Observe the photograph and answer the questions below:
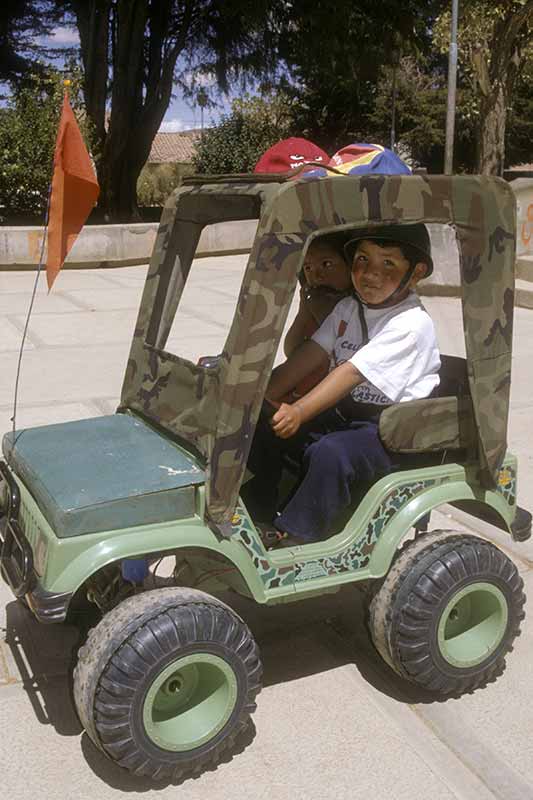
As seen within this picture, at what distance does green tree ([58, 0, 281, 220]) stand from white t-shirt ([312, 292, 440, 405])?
16791 mm

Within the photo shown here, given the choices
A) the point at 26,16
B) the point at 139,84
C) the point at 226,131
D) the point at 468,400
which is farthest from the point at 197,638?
the point at 226,131

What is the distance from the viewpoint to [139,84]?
2006cm

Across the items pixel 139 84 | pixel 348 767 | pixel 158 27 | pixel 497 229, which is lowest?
pixel 348 767

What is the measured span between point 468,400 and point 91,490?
4.17 ft

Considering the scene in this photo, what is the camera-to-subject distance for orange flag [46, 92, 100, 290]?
2730mm

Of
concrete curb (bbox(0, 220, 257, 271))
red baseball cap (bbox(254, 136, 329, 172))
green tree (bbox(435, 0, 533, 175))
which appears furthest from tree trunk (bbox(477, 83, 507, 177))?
red baseball cap (bbox(254, 136, 329, 172))

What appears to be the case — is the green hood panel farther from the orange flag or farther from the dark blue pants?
the orange flag

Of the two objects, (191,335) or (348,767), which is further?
(191,335)

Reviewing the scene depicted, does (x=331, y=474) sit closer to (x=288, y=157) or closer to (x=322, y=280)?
(x=322, y=280)

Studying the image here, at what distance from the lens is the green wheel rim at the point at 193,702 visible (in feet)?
7.97

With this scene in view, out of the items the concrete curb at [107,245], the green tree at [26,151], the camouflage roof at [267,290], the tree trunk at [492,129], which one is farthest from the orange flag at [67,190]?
the tree trunk at [492,129]

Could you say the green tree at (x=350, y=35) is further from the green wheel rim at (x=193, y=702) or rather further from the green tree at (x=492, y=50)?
the green wheel rim at (x=193, y=702)

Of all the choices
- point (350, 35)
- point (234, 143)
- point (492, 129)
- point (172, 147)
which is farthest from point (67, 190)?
point (172, 147)

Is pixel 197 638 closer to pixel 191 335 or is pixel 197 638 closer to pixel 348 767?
pixel 348 767
